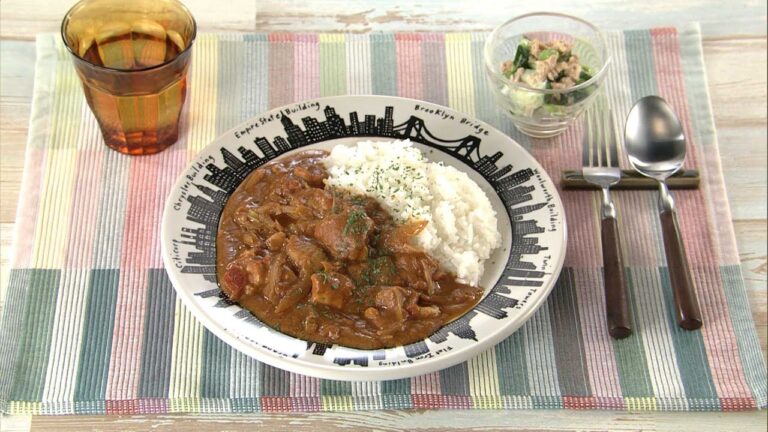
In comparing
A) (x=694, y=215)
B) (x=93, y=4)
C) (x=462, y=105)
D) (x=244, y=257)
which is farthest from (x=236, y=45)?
(x=694, y=215)

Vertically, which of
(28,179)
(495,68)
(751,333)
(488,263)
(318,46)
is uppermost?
(318,46)

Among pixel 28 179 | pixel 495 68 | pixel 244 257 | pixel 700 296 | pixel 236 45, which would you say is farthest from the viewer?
pixel 236 45

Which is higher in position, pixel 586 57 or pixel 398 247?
pixel 586 57

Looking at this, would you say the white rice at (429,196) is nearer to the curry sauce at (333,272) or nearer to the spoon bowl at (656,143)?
the curry sauce at (333,272)

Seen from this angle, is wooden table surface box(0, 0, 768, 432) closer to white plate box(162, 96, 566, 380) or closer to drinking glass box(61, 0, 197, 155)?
white plate box(162, 96, 566, 380)

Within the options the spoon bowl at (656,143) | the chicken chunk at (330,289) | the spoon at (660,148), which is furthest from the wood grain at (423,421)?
the spoon bowl at (656,143)

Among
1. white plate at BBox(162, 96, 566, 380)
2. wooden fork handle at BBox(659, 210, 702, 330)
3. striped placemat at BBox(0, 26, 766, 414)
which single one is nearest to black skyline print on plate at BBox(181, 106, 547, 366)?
white plate at BBox(162, 96, 566, 380)

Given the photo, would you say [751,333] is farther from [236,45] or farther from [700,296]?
[236,45]
